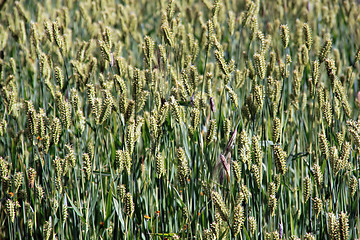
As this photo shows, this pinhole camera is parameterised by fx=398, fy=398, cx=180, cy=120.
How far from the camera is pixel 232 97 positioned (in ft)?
5.07

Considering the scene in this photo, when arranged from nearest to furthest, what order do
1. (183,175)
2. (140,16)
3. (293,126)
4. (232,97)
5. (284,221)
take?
(183,175) < (232,97) < (284,221) < (293,126) < (140,16)

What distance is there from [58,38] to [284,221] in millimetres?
1199

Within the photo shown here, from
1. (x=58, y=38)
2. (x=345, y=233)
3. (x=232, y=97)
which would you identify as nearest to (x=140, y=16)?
(x=58, y=38)

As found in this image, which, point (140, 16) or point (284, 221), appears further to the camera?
point (140, 16)

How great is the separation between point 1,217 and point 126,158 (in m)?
1.00

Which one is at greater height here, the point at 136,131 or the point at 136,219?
the point at 136,131

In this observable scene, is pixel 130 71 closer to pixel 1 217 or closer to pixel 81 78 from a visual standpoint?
pixel 81 78

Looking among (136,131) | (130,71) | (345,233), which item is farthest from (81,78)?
(345,233)

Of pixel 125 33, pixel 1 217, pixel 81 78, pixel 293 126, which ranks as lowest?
pixel 1 217

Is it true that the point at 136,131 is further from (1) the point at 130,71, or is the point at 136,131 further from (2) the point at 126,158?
(1) the point at 130,71

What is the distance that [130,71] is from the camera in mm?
1921

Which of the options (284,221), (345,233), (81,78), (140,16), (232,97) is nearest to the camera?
(345,233)

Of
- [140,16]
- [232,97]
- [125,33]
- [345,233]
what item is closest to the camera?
[345,233]

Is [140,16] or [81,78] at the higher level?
[140,16]
